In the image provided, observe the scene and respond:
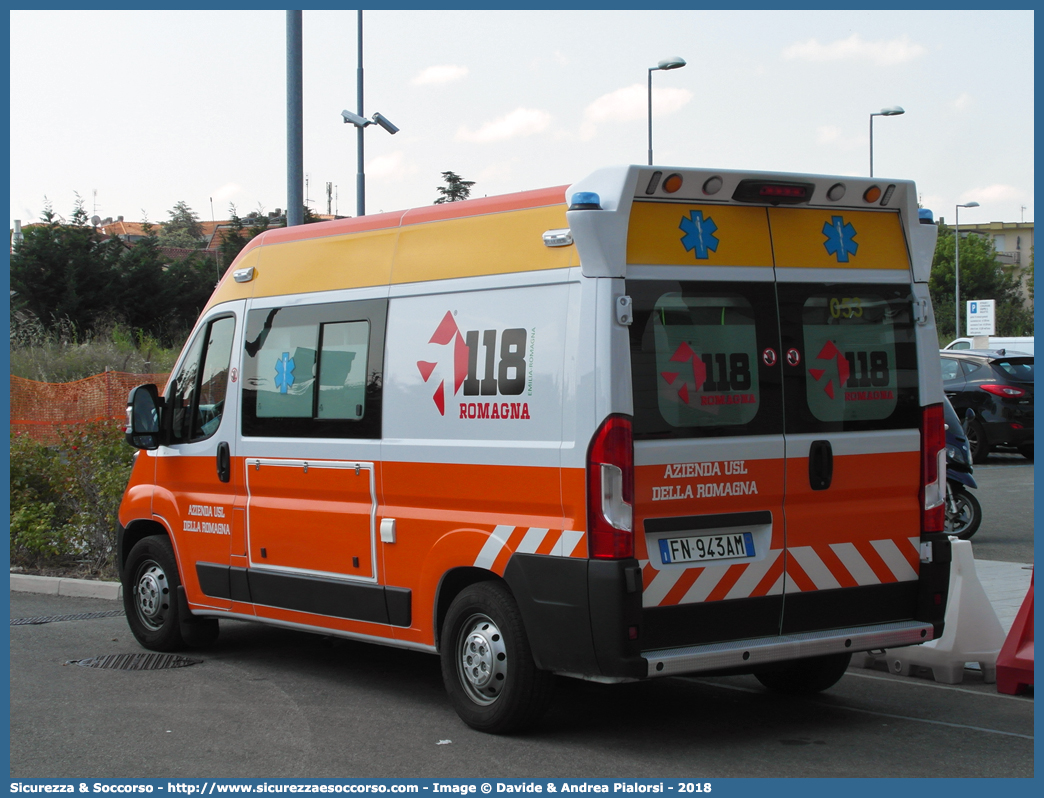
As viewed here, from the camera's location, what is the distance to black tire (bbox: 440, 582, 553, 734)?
5762 mm

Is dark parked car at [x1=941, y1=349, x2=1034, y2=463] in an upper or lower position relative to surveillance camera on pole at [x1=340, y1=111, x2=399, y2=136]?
lower

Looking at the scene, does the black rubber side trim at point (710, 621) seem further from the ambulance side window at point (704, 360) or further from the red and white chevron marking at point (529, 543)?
the ambulance side window at point (704, 360)

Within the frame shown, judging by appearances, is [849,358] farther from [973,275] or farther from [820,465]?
[973,275]

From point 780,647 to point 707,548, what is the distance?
587 mm

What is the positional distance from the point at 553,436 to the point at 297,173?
7167 mm

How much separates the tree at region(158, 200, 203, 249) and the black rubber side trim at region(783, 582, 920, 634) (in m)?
87.1

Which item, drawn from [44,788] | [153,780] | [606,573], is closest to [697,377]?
[606,573]

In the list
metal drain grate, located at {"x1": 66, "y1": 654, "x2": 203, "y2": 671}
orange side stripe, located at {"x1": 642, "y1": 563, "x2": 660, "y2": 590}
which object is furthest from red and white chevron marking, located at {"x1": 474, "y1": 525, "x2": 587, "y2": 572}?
metal drain grate, located at {"x1": 66, "y1": 654, "x2": 203, "y2": 671}

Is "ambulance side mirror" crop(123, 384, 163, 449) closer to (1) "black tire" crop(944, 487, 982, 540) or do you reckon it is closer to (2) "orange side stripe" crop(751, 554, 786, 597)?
(2) "orange side stripe" crop(751, 554, 786, 597)

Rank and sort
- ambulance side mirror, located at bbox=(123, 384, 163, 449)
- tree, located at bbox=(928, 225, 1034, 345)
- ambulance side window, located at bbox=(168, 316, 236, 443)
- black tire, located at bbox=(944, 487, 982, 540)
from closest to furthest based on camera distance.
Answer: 1. ambulance side window, located at bbox=(168, 316, 236, 443)
2. ambulance side mirror, located at bbox=(123, 384, 163, 449)
3. black tire, located at bbox=(944, 487, 982, 540)
4. tree, located at bbox=(928, 225, 1034, 345)

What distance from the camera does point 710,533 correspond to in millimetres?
5684

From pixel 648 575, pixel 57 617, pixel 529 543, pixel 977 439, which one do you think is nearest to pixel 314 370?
pixel 529 543

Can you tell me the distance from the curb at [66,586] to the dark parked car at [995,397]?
14.2 metres

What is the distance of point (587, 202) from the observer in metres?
5.51
